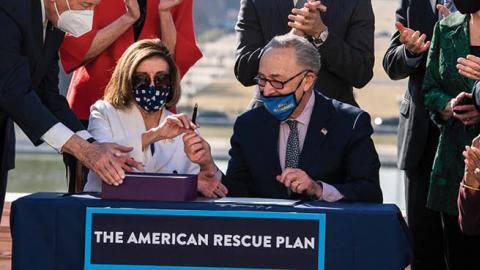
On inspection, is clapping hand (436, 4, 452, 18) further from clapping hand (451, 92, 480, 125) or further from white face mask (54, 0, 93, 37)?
white face mask (54, 0, 93, 37)

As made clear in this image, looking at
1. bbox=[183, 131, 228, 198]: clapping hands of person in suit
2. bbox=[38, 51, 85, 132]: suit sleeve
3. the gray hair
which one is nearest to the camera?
bbox=[183, 131, 228, 198]: clapping hands of person in suit

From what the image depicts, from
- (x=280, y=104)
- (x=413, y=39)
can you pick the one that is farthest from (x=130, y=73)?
(x=413, y=39)

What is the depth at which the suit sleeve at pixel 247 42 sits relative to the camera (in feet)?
15.9

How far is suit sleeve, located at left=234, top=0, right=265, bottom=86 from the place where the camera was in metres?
4.86

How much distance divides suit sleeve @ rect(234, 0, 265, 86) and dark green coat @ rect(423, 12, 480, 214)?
2.59ft

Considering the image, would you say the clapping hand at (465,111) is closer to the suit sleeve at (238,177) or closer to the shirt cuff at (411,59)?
the shirt cuff at (411,59)

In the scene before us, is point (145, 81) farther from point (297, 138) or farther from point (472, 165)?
point (472, 165)

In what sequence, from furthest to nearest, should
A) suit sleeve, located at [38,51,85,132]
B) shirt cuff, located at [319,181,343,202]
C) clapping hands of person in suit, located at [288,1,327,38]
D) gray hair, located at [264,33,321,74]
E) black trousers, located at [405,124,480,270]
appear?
black trousers, located at [405,124,480,270], clapping hands of person in suit, located at [288,1,327,38], suit sleeve, located at [38,51,85,132], gray hair, located at [264,33,321,74], shirt cuff, located at [319,181,343,202]

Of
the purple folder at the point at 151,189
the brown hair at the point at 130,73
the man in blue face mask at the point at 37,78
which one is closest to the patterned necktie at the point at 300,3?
the brown hair at the point at 130,73

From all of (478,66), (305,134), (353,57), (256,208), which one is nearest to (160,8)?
(353,57)

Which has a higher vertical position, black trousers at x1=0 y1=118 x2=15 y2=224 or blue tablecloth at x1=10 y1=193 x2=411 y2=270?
black trousers at x1=0 y1=118 x2=15 y2=224

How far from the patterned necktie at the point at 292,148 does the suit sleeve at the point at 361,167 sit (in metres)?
0.17

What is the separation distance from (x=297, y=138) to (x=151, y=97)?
1.86 ft

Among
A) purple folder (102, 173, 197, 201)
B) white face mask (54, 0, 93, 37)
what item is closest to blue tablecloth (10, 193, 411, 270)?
purple folder (102, 173, 197, 201)
